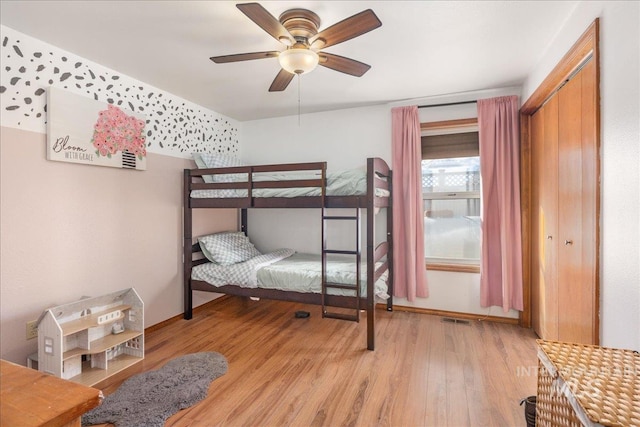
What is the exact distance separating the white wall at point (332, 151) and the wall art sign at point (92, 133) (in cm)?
163

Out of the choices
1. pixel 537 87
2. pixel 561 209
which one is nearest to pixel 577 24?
pixel 537 87

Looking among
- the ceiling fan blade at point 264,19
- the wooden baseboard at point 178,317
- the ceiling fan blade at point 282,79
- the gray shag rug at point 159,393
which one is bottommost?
the gray shag rug at point 159,393

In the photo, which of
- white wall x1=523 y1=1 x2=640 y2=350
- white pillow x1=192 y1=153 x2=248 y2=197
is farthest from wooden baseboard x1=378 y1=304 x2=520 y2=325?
white pillow x1=192 y1=153 x2=248 y2=197

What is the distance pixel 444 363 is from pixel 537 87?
2.39 meters

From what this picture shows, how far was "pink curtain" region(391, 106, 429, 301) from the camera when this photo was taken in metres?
3.29

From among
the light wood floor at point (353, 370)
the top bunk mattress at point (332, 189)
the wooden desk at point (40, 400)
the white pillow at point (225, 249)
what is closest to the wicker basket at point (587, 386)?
the light wood floor at point (353, 370)

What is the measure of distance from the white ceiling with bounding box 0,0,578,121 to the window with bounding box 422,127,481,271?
2.00ft

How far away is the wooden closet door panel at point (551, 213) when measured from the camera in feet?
7.72

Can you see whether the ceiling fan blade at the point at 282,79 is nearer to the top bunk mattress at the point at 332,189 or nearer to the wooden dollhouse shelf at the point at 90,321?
the top bunk mattress at the point at 332,189

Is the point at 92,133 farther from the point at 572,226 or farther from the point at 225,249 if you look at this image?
the point at 572,226

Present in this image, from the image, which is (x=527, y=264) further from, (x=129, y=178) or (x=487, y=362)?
(x=129, y=178)

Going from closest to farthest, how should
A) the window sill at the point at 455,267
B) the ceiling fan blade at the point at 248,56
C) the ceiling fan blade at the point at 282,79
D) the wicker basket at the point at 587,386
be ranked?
the wicker basket at the point at 587,386 < the ceiling fan blade at the point at 248,56 < the ceiling fan blade at the point at 282,79 < the window sill at the point at 455,267

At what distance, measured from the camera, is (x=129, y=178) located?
2816 mm

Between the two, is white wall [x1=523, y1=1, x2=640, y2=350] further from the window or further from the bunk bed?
the window
